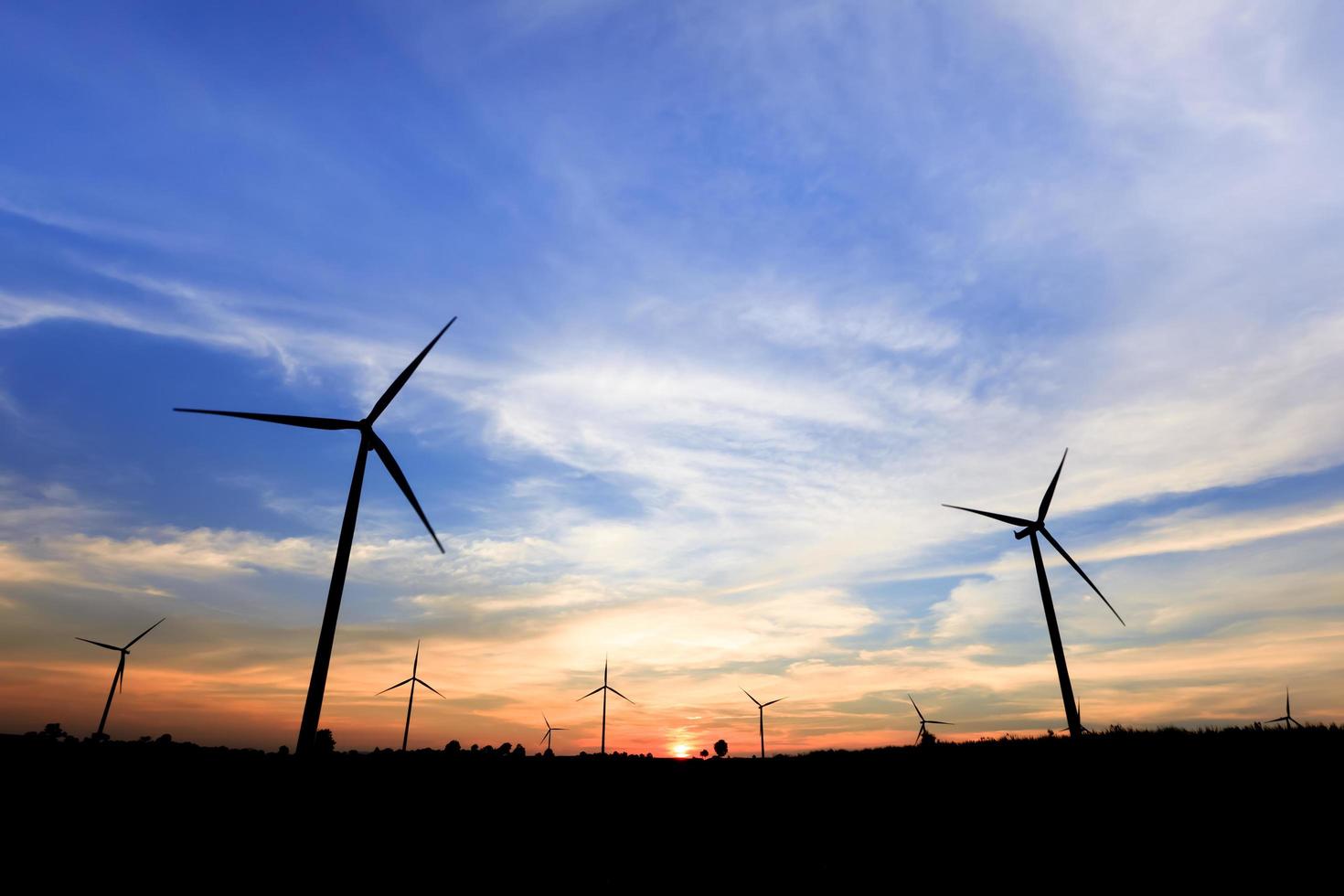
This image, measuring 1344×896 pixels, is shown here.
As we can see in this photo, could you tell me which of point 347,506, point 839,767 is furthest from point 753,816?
point 347,506

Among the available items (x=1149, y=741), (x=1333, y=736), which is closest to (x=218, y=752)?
(x=1149, y=741)

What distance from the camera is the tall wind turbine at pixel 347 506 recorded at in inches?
1358

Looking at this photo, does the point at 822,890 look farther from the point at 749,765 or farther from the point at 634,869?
the point at 749,765

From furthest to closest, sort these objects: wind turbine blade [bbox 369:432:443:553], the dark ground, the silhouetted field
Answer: wind turbine blade [bbox 369:432:443:553] < the silhouetted field < the dark ground

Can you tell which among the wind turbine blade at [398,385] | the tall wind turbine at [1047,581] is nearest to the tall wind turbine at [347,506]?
the wind turbine blade at [398,385]

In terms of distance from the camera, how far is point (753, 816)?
3628cm

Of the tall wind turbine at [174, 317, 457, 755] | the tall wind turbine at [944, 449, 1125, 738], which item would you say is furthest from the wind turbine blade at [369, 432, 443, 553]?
the tall wind turbine at [944, 449, 1125, 738]

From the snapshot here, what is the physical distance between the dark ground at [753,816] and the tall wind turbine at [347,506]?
304cm

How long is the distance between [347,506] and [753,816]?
27526 millimetres

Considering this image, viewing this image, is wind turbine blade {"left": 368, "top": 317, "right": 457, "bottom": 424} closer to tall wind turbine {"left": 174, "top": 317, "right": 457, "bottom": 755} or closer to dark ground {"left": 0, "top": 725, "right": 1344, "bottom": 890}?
tall wind turbine {"left": 174, "top": 317, "right": 457, "bottom": 755}

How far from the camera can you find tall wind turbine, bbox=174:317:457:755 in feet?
113

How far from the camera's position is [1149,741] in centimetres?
4372

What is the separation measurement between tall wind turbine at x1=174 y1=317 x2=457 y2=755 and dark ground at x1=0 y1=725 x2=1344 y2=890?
9.97ft

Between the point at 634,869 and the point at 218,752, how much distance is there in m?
38.3
